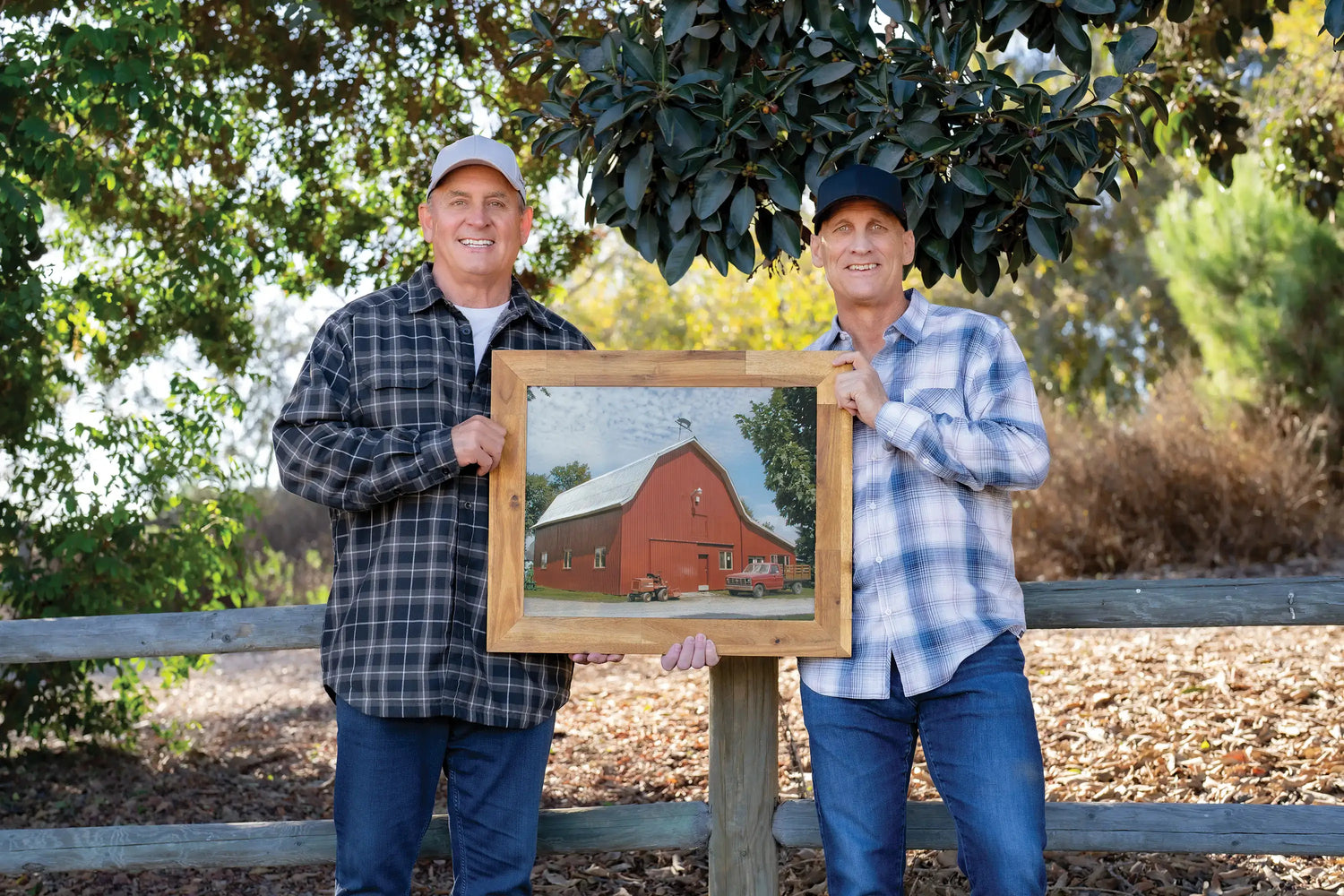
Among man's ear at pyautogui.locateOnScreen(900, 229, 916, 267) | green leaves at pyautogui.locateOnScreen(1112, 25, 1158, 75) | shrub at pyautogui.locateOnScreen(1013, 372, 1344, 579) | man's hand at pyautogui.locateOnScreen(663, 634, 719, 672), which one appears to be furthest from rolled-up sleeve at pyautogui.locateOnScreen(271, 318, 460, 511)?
shrub at pyautogui.locateOnScreen(1013, 372, 1344, 579)

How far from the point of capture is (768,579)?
113 inches

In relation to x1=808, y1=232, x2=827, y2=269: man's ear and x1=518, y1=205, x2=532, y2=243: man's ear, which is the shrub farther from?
x1=518, y1=205, x2=532, y2=243: man's ear

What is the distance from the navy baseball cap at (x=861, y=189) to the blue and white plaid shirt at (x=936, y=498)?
26 centimetres

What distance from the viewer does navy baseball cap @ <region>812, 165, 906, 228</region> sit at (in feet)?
9.31

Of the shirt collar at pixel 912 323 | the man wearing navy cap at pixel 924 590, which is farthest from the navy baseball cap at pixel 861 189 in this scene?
the shirt collar at pixel 912 323

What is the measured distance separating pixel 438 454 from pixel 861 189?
1.17 m

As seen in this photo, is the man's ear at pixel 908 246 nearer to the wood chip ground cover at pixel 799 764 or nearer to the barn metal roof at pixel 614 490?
the barn metal roof at pixel 614 490

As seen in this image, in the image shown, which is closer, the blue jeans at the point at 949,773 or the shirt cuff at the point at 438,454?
the blue jeans at the point at 949,773

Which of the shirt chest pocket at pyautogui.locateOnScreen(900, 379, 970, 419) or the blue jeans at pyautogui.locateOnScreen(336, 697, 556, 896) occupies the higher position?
the shirt chest pocket at pyautogui.locateOnScreen(900, 379, 970, 419)

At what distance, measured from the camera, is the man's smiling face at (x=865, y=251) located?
2.87 meters

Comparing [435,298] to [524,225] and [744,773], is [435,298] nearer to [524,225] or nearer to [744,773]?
[524,225]

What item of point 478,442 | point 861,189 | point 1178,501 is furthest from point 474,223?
point 1178,501

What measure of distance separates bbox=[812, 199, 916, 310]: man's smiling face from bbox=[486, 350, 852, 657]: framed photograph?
0.65 ft

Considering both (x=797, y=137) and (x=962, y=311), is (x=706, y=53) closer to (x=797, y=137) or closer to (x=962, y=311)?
(x=797, y=137)
